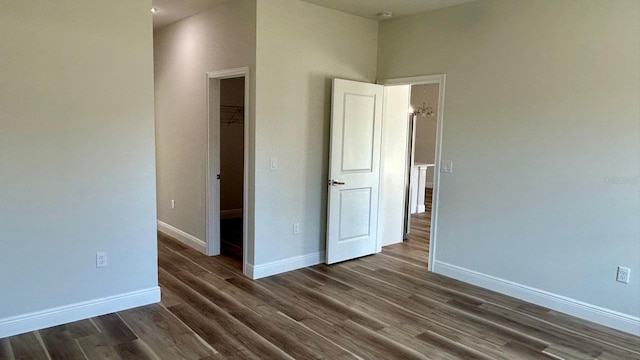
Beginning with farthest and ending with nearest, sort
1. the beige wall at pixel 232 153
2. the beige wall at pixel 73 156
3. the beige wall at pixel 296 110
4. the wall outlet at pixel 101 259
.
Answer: the beige wall at pixel 232 153 < the beige wall at pixel 296 110 < the wall outlet at pixel 101 259 < the beige wall at pixel 73 156

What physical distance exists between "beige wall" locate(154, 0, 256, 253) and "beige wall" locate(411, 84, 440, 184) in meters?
7.03

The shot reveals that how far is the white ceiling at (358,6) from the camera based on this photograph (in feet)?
13.8

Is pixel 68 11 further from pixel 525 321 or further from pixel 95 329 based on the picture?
pixel 525 321

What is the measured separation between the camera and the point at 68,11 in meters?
3.00

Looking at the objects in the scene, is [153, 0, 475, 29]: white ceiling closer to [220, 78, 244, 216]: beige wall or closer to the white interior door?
the white interior door

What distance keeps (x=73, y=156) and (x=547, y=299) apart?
4108 mm

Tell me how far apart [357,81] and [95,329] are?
11.6 ft

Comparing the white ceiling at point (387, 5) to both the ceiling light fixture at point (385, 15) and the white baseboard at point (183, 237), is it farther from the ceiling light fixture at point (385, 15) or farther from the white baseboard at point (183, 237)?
the white baseboard at point (183, 237)

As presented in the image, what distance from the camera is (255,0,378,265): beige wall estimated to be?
412 centimetres

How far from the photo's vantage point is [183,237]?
542 centimetres

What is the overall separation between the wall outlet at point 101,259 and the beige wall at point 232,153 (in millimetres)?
3718

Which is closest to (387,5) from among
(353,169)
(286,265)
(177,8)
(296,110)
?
(296,110)

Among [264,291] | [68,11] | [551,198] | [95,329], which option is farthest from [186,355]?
[551,198]

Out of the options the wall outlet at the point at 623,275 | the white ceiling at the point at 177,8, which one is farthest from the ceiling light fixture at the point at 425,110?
the wall outlet at the point at 623,275
